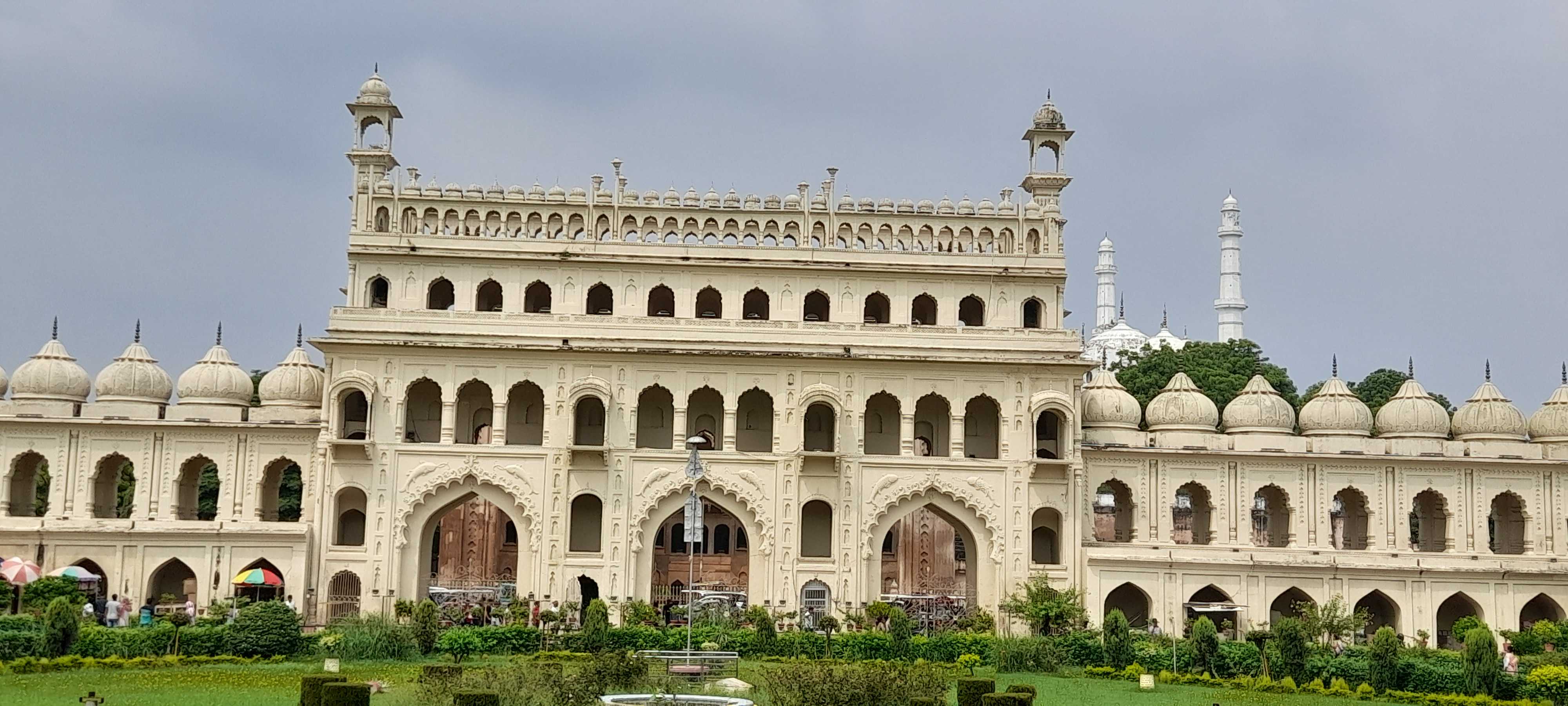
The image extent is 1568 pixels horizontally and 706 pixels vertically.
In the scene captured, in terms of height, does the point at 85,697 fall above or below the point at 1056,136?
below

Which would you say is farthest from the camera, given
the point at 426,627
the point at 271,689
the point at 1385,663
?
the point at 426,627

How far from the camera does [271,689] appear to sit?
24.9 metres

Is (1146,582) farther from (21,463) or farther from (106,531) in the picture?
(21,463)

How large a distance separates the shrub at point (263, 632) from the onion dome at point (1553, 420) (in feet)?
102

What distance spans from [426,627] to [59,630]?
242 inches

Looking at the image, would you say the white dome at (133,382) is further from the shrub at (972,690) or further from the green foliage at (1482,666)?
the green foliage at (1482,666)

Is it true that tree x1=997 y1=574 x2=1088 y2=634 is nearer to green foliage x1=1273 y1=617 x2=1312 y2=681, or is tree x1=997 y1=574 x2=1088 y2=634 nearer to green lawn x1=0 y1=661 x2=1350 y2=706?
green lawn x1=0 y1=661 x2=1350 y2=706

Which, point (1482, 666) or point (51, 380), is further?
point (51, 380)

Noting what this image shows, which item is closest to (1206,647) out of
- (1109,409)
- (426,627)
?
(1109,409)

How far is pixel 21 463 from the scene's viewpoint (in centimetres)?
4122

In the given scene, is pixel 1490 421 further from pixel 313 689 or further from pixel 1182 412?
pixel 313 689

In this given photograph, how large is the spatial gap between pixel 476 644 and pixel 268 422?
40.1ft

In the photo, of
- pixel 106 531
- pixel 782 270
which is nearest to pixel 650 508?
pixel 782 270

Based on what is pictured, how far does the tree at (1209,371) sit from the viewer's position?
5947cm
